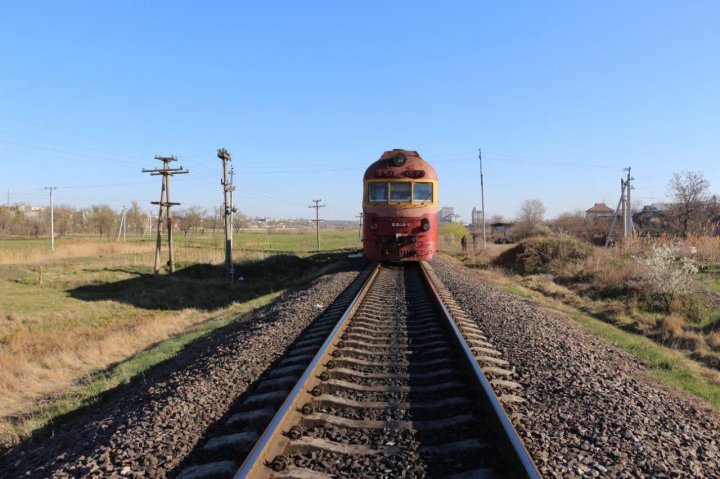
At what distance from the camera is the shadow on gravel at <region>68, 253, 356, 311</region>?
2000 centimetres

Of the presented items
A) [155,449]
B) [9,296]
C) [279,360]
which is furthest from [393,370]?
[9,296]

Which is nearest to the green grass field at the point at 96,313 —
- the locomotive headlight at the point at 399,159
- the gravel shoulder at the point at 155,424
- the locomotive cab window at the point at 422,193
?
the gravel shoulder at the point at 155,424

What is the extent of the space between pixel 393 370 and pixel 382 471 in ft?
6.50

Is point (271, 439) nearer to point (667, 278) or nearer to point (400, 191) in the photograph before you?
point (400, 191)

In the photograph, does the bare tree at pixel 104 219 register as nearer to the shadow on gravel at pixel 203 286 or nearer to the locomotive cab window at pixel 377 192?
the shadow on gravel at pixel 203 286

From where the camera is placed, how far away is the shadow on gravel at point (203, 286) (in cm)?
2000

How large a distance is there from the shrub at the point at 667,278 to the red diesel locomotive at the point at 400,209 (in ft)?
20.6

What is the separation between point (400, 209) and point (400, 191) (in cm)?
64

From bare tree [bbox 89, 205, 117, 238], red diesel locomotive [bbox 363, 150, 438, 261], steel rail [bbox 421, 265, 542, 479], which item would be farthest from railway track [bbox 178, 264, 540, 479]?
bare tree [bbox 89, 205, 117, 238]

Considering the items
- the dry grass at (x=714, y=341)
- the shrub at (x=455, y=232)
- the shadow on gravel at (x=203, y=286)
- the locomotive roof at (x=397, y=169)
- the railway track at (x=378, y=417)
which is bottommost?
the shadow on gravel at (x=203, y=286)

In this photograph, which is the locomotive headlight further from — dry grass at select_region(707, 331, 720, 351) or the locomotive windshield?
dry grass at select_region(707, 331, 720, 351)

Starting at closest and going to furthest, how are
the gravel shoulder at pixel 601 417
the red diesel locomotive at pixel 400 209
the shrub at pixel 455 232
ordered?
the gravel shoulder at pixel 601 417
the red diesel locomotive at pixel 400 209
the shrub at pixel 455 232

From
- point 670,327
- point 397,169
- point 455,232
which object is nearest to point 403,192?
point 397,169

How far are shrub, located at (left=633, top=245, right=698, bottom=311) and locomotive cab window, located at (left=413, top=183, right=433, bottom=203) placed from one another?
6.60 m
